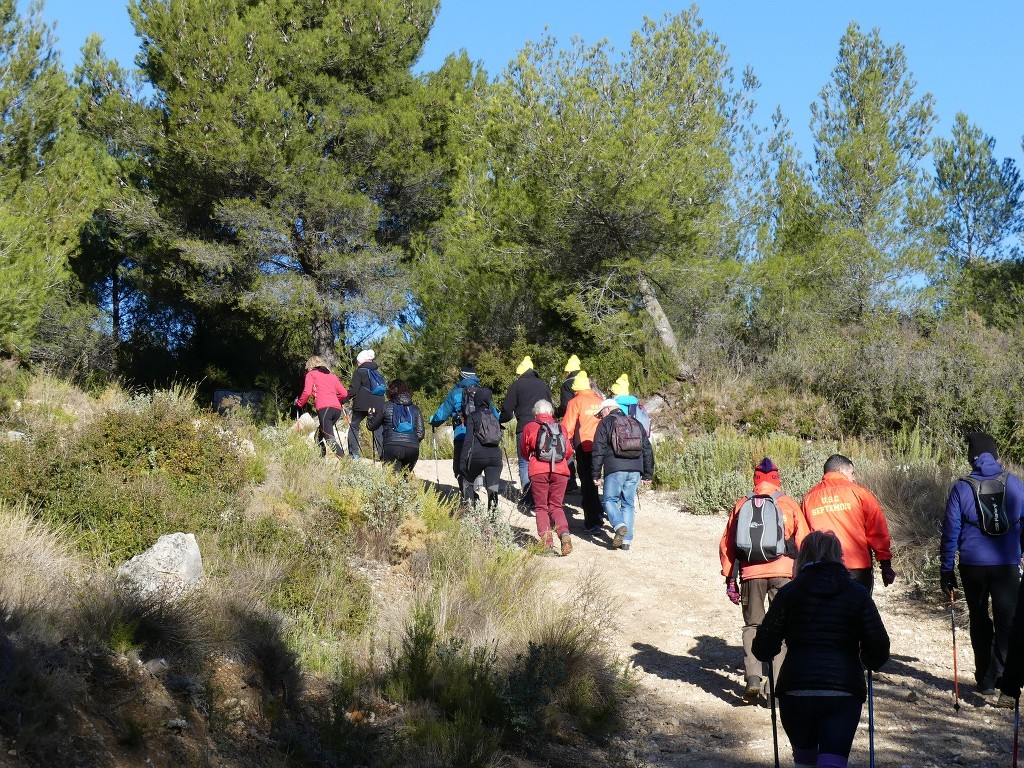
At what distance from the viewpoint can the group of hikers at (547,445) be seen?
10.9m

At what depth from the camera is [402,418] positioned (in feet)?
38.0

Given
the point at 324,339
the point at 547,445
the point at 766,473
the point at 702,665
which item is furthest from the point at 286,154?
the point at 766,473

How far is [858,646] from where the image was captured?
15.6 feet

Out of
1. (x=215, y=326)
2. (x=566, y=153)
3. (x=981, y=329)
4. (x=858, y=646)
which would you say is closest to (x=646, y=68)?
(x=566, y=153)

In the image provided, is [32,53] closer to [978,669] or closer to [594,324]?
[594,324]

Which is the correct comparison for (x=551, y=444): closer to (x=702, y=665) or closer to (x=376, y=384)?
(x=702, y=665)

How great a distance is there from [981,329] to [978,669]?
44.2 ft

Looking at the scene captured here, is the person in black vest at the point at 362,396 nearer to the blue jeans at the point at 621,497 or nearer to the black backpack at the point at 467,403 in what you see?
the black backpack at the point at 467,403

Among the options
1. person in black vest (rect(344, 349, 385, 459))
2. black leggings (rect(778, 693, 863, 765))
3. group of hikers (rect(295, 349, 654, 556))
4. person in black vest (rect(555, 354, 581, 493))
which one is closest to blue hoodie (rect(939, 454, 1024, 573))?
black leggings (rect(778, 693, 863, 765))

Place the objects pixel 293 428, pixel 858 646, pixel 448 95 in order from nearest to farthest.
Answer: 1. pixel 858 646
2. pixel 293 428
3. pixel 448 95

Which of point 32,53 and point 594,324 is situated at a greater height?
point 32,53

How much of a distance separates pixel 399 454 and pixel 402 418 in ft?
1.35

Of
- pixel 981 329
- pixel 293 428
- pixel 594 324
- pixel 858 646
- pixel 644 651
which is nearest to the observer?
pixel 858 646

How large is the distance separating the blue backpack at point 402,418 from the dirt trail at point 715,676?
2.20m
